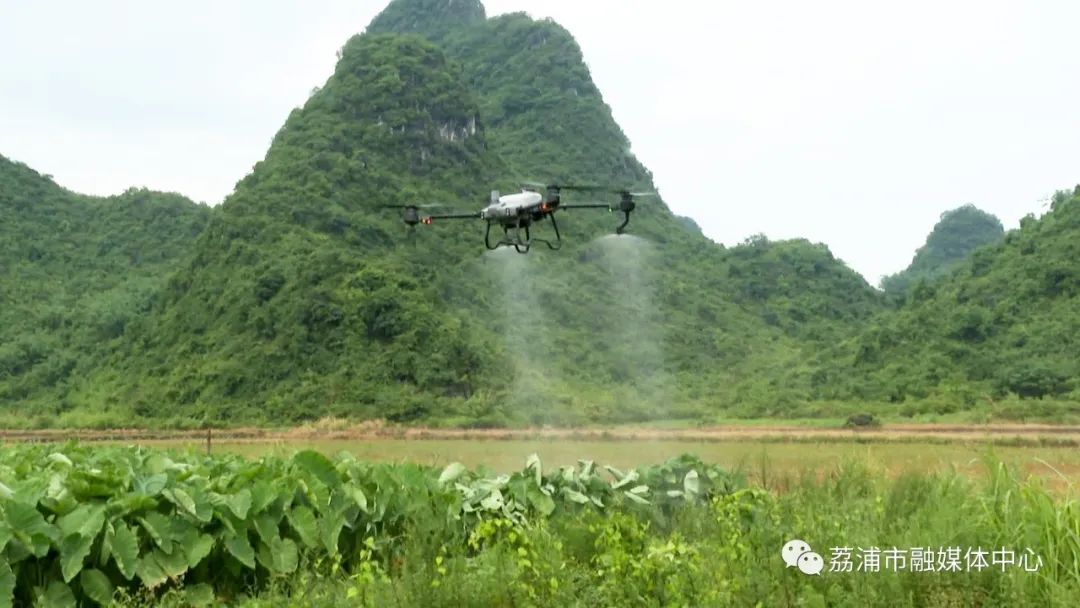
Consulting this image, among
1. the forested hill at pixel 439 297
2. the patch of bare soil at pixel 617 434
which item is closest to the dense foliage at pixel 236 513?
the patch of bare soil at pixel 617 434

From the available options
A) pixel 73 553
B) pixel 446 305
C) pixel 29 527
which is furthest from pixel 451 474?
pixel 446 305

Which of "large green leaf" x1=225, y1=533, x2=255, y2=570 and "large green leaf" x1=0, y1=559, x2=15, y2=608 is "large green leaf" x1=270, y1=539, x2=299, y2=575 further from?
"large green leaf" x1=0, y1=559, x2=15, y2=608

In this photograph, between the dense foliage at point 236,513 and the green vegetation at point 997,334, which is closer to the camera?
the dense foliage at point 236,513

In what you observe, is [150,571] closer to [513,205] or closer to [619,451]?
[513,205]

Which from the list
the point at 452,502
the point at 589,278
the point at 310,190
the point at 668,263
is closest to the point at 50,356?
the point at 310,190

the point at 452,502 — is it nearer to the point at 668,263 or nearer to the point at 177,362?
the point at 177,362

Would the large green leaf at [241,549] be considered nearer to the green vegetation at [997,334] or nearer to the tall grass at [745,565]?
the tall grass at [745,565]

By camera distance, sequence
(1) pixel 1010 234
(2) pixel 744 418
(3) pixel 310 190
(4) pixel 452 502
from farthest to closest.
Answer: (3) pixel 310 190, (1) pixel 1010 234, (2) pixel 744 418, (4) pixel 452 502
